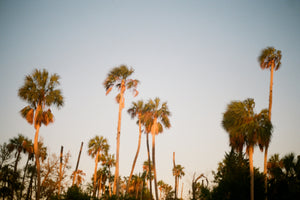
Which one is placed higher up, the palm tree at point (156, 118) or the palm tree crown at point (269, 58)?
the palm tree crown at point (269, 58)

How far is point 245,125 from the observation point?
806 inches

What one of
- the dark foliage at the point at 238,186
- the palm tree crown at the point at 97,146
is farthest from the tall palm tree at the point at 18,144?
the dark foliage at the point at 238,186

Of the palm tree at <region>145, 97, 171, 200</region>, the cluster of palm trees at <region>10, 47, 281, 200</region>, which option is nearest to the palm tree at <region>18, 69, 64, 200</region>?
the cluster of palm trees at <region>10, 47, 281, 200</region>

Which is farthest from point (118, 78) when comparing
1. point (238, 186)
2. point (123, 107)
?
point (238, 186)

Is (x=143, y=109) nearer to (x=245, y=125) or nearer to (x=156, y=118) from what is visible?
(x=156, y=118)

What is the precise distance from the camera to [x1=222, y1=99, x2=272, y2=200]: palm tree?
65.4 ft

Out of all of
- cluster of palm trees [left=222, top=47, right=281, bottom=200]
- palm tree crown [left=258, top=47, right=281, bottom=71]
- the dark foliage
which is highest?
palm tree crown [left=258, top=47, right=281, bottom=71]

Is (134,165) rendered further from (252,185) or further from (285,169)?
(285,169)

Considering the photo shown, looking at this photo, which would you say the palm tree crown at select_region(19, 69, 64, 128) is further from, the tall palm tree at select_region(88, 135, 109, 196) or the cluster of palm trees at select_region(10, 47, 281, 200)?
the tall palm tree at select_region(88, 135, 109, 196)

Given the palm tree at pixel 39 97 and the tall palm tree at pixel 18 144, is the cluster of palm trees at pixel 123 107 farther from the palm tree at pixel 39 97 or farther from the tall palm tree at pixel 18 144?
the tall palm tree at pixel 18 144

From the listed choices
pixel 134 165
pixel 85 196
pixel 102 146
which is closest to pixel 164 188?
pixel 102 146

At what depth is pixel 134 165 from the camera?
31.4 metres

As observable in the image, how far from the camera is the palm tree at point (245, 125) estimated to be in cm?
1994

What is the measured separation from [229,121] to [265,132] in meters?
3.47
